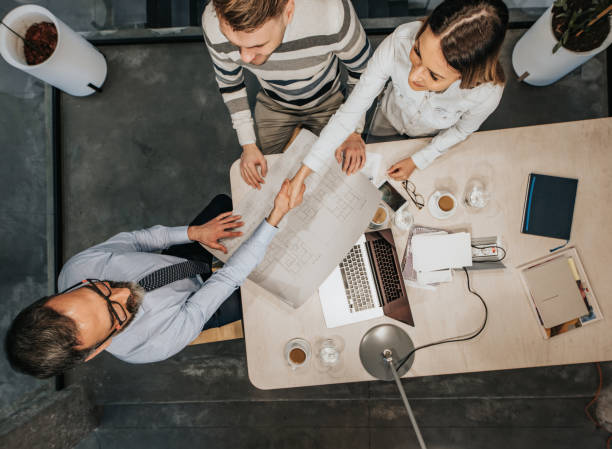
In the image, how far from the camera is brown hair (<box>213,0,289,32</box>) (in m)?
0.85

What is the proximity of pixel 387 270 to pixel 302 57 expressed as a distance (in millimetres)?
860

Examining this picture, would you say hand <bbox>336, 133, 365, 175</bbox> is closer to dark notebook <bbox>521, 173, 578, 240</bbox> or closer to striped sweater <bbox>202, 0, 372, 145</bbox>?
striped sweater <bbox>202, 0, 372, 145</bbox>

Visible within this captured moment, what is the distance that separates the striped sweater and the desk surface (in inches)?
18.6

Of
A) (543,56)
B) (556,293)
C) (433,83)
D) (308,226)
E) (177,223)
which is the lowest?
(177,223)

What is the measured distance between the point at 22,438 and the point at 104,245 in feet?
3.58

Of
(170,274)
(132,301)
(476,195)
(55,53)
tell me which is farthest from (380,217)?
(55,53)

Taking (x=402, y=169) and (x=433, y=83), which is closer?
(x=433, y=83)

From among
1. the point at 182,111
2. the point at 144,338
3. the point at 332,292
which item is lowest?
the point at 144,338

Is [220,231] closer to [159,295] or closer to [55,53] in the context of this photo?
[159,295]

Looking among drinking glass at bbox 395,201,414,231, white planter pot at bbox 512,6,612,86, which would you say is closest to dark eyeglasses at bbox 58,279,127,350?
drinking glass at bbox 395,201,414,231

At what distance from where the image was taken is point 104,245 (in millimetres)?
1401

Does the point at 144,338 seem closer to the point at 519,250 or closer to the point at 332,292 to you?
the point at 332,292

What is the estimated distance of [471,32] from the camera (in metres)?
0.92

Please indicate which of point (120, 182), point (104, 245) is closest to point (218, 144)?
point (120, 182)
